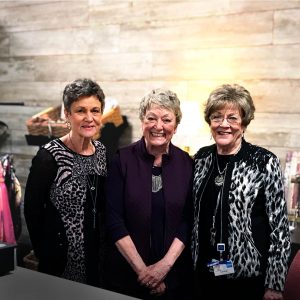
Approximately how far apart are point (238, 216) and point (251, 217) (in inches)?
2.6

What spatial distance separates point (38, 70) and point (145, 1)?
1318 mm

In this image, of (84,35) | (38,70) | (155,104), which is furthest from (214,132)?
(38,70)

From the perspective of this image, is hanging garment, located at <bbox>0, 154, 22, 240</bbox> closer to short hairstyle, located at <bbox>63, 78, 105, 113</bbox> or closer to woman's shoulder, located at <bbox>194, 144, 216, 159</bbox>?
short hairstyle, located at <bbox>63, 78, 105, 113</bbox>

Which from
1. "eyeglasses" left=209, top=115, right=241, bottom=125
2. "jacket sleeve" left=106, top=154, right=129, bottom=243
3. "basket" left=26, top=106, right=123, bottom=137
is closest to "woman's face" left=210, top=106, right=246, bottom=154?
"eyeglasses" left=209, top=115, right=241, bottom=125

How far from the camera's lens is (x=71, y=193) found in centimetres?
199

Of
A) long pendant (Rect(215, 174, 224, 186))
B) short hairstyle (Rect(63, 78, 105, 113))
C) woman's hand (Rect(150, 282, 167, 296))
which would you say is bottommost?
woman's hand (Rect(150, 282, 167, 296))

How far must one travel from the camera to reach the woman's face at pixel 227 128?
188cm

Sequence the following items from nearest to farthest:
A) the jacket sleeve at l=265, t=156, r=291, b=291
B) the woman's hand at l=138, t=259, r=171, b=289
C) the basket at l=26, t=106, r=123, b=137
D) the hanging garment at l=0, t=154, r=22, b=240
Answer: the jacket sleeve at l=265, t=156, r=291, b=291 < the woman's hand at l=138, t=259, r=171, b=289 < the hanging garment at l=0, t=154, r=22, b=240 < the basket at l=26, t=106, r=123, b=137

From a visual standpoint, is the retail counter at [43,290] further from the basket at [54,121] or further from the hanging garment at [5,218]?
the basket at [54,121]

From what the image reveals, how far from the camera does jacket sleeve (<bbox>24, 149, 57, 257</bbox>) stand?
1968 mm

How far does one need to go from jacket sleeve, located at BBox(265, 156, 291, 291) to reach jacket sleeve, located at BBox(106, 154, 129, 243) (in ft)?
2.00

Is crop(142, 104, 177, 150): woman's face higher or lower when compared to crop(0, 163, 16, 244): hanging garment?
higher

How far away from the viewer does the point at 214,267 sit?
1858 millimetres

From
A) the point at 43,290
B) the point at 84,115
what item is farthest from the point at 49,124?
the point at 43,290
